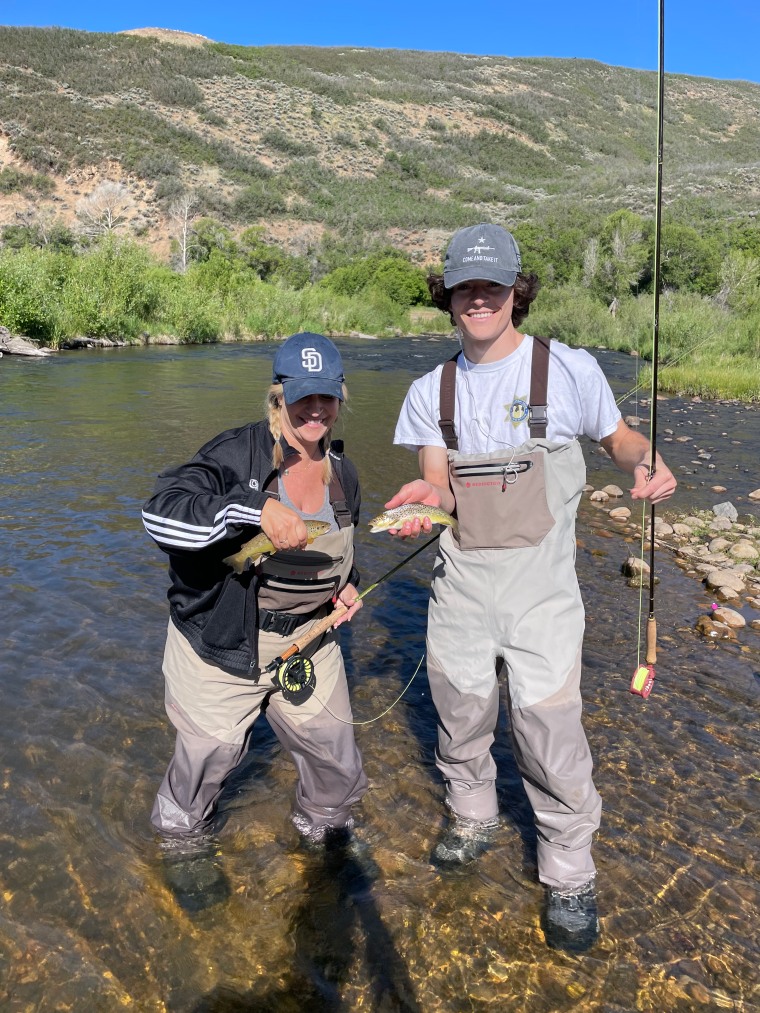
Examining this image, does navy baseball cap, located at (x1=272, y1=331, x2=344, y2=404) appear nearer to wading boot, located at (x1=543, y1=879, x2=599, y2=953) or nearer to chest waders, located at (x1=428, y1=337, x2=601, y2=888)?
chest waders, located at (x1=428, y1=337, x2=601, y2=888)

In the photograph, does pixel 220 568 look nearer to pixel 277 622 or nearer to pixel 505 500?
pixel 277 622

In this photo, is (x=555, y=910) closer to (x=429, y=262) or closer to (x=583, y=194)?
(x=429, y=262)

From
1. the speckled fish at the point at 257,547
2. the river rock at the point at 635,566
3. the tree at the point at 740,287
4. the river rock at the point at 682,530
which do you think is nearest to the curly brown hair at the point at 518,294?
the speckled fish at the point at 257,547

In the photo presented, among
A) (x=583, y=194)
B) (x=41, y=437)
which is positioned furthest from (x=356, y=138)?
(x=41, y=437)

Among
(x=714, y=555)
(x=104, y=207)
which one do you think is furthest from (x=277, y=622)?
(x=104, y=207)

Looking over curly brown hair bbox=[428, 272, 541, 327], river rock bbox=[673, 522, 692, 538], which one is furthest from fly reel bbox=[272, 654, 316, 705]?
river rock bbox=[673, 522, 692, 538]

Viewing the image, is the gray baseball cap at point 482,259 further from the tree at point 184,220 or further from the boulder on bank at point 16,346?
the tree at point 184,220

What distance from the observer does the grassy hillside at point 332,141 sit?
67.4 meters

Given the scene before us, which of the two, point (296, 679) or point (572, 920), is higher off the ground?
point (296, 679)

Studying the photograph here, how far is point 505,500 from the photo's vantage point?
314 centimetres

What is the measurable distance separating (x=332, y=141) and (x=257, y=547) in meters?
99.9

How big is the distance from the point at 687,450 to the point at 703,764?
10229 mm

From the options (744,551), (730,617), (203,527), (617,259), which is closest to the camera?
(203,527)

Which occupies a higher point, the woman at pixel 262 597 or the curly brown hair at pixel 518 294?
the curly brown hair at pixel 518 294
